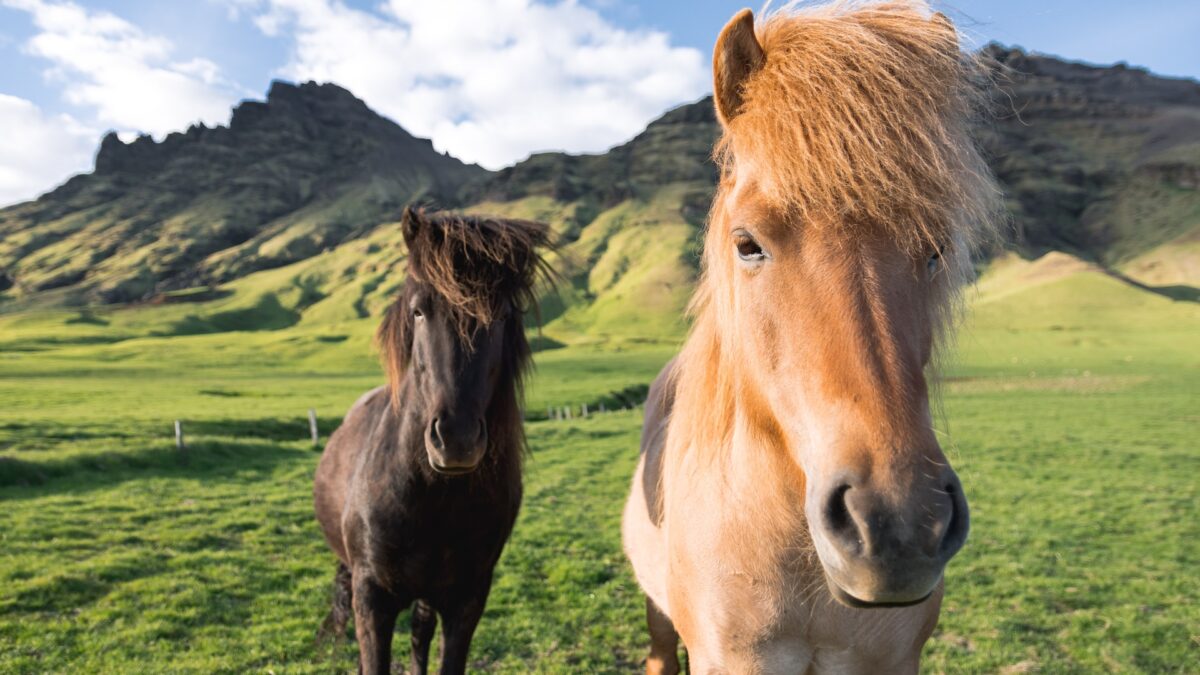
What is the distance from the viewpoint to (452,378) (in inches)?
135

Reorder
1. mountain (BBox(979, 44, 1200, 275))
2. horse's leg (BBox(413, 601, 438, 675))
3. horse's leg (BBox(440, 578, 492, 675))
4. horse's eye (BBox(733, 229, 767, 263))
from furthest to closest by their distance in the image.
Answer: mountain (BBox(979, 44, 1200, 275)) < horse's leg (BBox(413, 601, 438, 675)) < horse's leg (BBox(440, 578, 492, 675)) < horse's eye (BBox(733, 229, 767, 263))

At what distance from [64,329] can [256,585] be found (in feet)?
335

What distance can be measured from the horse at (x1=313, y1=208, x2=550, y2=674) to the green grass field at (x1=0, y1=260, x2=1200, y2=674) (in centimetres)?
233

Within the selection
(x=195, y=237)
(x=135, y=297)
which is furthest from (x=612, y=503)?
(x=195, y=237)

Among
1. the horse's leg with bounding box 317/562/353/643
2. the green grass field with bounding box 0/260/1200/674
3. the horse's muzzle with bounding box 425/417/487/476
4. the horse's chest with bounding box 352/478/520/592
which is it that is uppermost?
the horse's muzzle with bounding box 425/417/487/476

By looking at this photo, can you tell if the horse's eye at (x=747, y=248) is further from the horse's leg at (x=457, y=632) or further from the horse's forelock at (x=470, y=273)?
the horse's leg at (x=457, y=632)

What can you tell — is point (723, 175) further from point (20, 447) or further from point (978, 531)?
point (20, 447)

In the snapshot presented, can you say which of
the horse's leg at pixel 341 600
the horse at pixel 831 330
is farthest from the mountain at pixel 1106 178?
the horse at pixel 831 330

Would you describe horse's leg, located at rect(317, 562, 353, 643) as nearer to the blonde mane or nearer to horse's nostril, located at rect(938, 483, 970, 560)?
the blonde mane

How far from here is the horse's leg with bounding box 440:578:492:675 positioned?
4.20 metres

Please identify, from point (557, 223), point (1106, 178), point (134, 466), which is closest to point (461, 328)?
point (134, 466)

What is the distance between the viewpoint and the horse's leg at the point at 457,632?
420 centimetres

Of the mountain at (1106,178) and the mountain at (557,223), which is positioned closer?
the mountain at (557,223)

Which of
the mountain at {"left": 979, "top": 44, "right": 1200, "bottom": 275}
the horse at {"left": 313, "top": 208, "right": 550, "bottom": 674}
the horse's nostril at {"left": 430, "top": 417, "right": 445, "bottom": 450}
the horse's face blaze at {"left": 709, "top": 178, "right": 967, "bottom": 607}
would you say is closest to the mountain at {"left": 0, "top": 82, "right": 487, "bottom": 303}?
the horse at {"left": 313, "top": 208, "right": 550, "bottom": 674}
